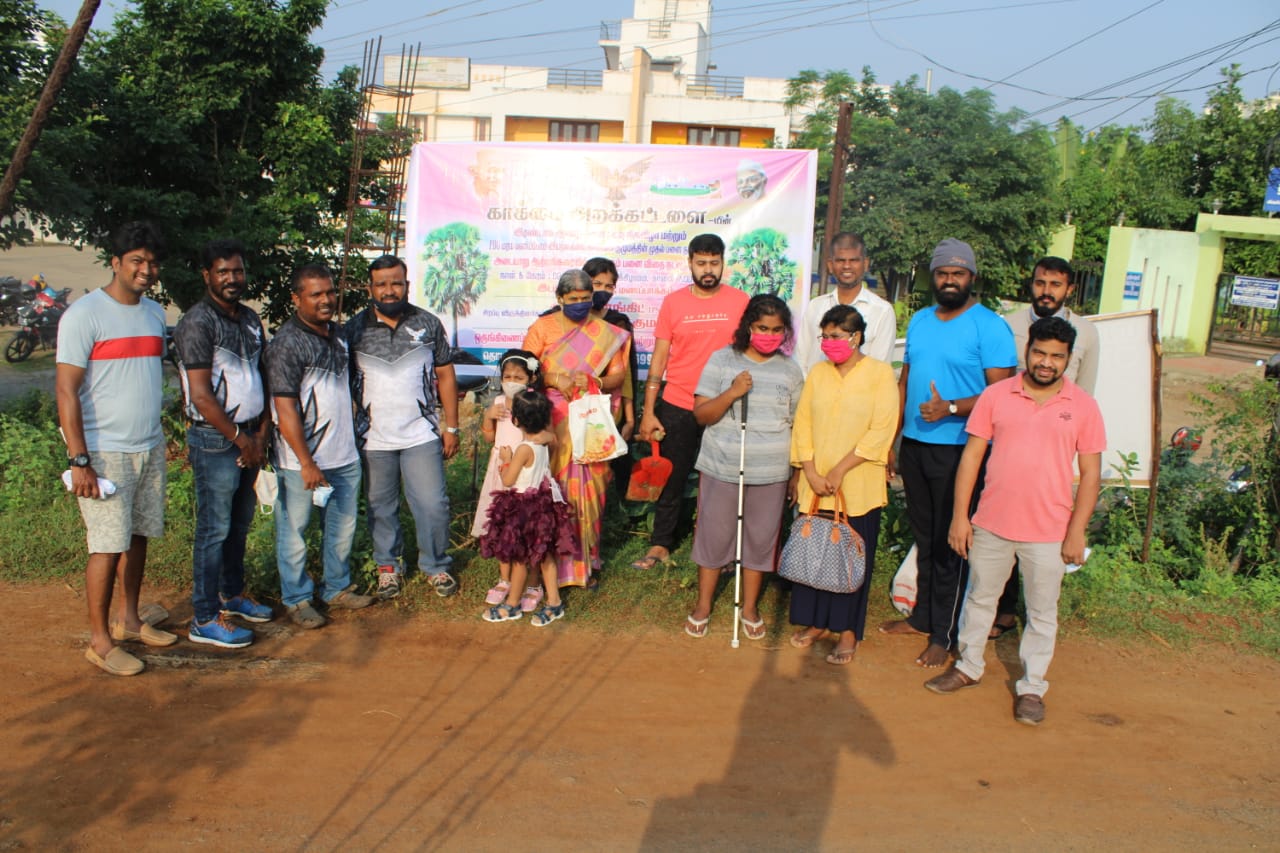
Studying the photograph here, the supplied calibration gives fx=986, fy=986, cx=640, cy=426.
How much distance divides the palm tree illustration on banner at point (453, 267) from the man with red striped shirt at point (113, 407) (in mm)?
2148

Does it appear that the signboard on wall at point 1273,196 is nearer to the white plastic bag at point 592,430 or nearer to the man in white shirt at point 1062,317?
the man in white shirt at point 1062,317

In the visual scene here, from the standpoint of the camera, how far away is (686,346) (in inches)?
219

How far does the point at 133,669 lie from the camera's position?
438 cm

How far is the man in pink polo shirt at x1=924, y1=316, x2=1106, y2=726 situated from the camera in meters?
4.16

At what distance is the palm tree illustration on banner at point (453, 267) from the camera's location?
645cm

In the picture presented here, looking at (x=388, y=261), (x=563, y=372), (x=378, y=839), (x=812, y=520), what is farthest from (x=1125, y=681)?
(x=388, y=261)

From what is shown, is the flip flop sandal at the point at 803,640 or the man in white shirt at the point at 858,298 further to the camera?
the man in white shirt at the point at 858,298

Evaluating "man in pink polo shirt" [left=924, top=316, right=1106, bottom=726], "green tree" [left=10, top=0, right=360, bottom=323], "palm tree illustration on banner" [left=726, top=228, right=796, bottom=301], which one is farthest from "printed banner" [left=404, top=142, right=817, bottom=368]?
"green tree" [left=10, top=0, right=360, bottom=323]

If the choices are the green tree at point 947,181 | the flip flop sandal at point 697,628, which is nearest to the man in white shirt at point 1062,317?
the flip flop sandal at point 697,628

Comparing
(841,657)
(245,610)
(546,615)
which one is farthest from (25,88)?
(841,657)

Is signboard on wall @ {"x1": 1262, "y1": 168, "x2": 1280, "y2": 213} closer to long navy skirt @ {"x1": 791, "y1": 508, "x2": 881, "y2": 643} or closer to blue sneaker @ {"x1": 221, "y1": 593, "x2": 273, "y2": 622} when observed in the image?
long navy skirt @ {"x1": 791, "y1": 508, "x2": 881, "y2": 643}

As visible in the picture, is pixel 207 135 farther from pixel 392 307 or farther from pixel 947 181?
pixel 947 181

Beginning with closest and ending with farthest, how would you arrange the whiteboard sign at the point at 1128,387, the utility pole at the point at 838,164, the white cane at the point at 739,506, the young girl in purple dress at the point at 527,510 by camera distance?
the white cane at the point at 739,506 → the young girl in purple dress at the point at 527,510 → the whiteboard sign at the point at 1128,387 → the utility pole at the point at 838,164

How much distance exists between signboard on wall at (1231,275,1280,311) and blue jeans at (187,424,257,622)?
21495 mm
